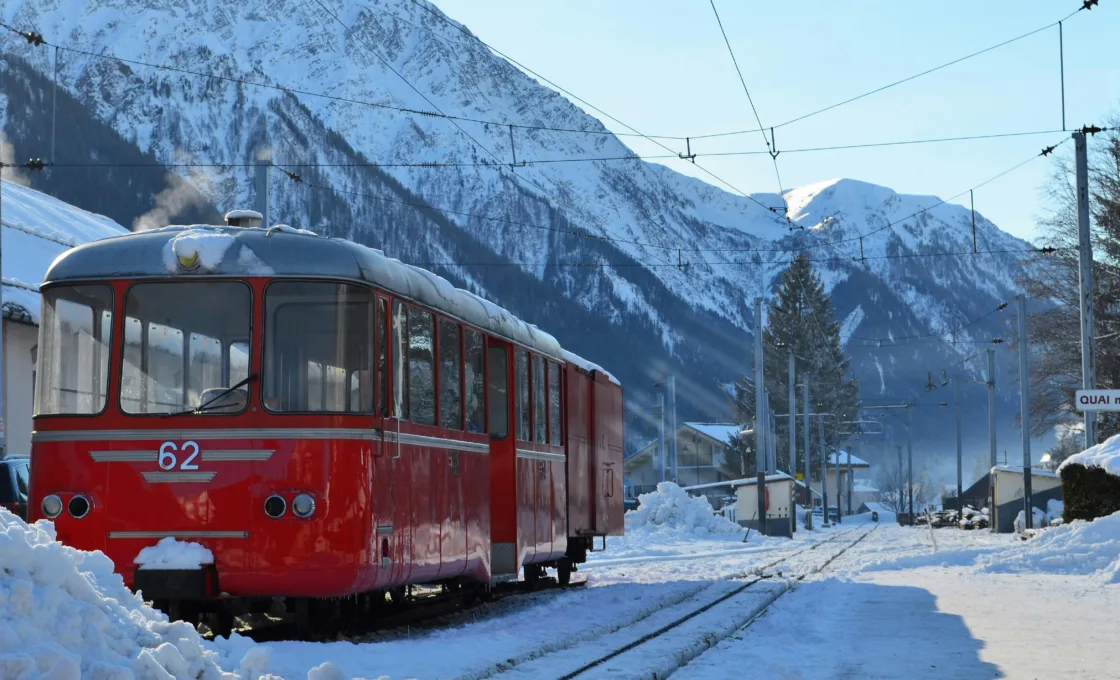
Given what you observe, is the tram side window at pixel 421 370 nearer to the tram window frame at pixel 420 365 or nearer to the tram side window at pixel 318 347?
the tram window frame at pixel 420 365

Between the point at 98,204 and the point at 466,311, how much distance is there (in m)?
116

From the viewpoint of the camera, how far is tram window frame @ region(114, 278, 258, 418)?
444 inches

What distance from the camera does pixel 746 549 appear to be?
36438 millimetres

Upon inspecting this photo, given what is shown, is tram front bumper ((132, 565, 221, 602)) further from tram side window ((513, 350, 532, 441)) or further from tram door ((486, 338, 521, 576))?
tram side window ((513, 350, 532, 441))

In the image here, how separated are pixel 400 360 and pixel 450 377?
1.55 meters

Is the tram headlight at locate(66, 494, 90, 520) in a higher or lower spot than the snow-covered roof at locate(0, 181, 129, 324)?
lower

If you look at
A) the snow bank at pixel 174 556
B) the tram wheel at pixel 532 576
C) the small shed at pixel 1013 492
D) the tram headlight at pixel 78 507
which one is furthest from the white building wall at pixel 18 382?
the small shed at pixel 1013 492

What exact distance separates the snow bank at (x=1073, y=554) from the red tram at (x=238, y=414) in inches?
497

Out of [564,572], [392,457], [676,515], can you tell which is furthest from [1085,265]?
[392,457]

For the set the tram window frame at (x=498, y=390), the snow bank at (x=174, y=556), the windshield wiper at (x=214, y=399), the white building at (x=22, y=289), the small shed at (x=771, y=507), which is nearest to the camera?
the snow bank at (x=174, y=556)

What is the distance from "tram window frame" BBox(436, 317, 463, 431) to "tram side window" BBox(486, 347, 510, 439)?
1293 mm

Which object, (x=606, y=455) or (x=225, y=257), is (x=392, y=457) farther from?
(x=606, y=455)

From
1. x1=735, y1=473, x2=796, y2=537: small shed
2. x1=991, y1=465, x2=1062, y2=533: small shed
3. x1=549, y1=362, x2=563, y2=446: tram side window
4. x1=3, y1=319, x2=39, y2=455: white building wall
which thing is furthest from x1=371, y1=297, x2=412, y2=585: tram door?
x1=735, y1=473, x2=796, y2=537: small shed

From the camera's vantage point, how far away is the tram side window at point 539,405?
17203 mm
